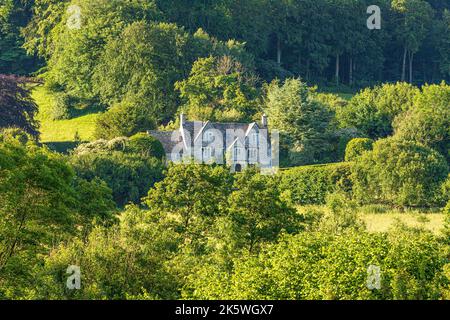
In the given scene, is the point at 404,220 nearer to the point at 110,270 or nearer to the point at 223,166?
the point at 223,166

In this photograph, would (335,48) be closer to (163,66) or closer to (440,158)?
(163,66)

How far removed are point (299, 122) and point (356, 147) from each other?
21.7 ft

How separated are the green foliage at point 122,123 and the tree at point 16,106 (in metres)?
4.72

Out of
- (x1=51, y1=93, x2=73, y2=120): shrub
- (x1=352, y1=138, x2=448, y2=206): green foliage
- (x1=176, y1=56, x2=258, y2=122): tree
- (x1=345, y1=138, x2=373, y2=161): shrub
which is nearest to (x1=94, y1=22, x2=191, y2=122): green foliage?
A: (x1=176, y1=56, x2=258, y2=122): tree

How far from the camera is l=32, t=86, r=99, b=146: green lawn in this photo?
94.6 m

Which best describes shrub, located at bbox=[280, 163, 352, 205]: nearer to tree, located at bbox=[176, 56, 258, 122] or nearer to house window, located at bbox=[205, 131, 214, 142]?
house window, located at bbox=[205, 131, 214, 142]

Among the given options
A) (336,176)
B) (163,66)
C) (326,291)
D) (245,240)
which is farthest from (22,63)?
(326,291)

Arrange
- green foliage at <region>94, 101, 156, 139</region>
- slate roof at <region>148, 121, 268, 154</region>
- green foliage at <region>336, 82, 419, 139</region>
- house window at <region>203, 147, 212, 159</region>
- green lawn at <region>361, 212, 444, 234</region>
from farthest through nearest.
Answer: green foliage at <region>336, 82, 419, 139</region>, green foliage at <region>94, 101, 156, 139</region>, house window at <region>203, 147, 212, 159</region>, slate roof at <region>148, 121, 268, 154</region>, green lawn at <region>361, 212, 444, 234</region>

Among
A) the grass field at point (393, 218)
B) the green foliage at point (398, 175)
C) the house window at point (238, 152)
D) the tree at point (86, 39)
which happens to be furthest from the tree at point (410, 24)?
the grass field at point (393, 218)

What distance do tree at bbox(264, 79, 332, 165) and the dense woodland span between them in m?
0.15

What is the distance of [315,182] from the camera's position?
261 ft

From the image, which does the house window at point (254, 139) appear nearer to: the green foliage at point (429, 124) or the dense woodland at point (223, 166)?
the dense woodland at point (223, 166)

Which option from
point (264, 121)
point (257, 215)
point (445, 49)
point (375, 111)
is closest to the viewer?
point (257, 215)

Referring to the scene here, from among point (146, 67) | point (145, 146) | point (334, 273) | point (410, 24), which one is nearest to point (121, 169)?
point (145, 146)
